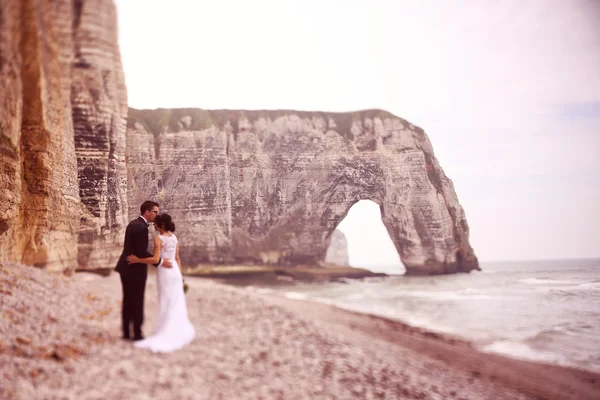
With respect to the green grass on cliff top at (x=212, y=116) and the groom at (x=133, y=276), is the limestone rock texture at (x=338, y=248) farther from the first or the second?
the groom at (x=133, y=276)

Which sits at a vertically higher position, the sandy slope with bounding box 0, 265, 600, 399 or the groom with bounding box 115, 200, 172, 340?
the groom with bounding box 115, 200, 172, 340

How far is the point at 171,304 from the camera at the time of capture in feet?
15.6

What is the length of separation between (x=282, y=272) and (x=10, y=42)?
16782 millimetres

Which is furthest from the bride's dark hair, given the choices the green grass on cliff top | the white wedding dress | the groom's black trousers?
the green grass on cliff top

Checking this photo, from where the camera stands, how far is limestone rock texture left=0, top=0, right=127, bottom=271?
484 centimetres

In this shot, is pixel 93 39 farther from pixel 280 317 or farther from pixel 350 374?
pixel 350 374

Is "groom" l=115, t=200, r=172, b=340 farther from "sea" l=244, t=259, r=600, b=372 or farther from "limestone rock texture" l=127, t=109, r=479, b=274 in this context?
"limestone rock texture" l=127, t=109, r=479, b=274

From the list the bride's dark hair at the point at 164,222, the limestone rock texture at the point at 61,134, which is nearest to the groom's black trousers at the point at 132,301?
the bride's dark hair at the point at 164,222

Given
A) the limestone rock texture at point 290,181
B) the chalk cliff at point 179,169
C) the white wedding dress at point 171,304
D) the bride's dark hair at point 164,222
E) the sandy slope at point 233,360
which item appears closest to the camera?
the sandy slope at point 233,360

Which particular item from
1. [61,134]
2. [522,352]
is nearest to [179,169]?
[61,134]

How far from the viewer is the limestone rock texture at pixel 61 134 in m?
4.84

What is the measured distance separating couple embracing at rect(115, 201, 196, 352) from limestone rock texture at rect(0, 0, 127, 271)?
2056mm

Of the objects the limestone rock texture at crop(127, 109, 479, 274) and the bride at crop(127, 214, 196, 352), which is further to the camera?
the limestone rock texture at crop(127, 109, 479, 274)

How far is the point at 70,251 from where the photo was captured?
9.48 m
